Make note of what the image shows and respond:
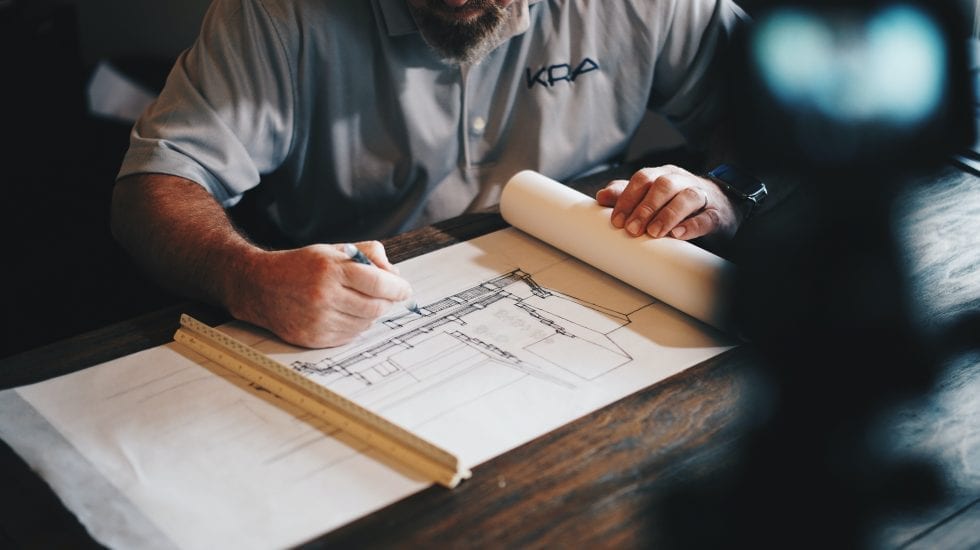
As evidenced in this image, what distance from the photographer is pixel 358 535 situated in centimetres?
73

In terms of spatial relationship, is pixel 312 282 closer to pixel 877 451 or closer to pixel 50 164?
pixel 877 451

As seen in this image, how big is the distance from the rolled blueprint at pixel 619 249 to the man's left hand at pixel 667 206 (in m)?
0.02

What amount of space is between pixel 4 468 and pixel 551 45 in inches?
41.9

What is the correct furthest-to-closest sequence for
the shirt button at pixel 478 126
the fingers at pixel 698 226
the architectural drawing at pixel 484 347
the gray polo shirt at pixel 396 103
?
the shirt button at pixel 478 126, the gray polo shirt at pixel 396 103, the fingers at pixel 698 226, the architectural drawing at pixel 484 347

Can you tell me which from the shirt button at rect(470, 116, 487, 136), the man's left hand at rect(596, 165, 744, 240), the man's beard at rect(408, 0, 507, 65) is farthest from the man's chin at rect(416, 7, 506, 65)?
the man's left hand at rect(596, 165, 744, 240)

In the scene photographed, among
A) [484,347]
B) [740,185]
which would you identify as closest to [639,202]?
[740,185]

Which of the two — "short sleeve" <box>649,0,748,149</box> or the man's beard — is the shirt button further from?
"short sleeve" <box>649,0,748,149</box>

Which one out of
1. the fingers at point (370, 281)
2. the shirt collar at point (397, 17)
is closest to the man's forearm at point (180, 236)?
the fingers at point (370, 281)

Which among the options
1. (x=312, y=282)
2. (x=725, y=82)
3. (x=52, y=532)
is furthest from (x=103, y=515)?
(x=725, y=82)

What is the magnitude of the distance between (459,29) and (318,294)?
21.5 inches

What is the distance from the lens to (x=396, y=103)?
4.70ft

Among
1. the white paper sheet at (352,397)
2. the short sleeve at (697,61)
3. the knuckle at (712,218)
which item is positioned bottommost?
the white paper sheet at (352,397)

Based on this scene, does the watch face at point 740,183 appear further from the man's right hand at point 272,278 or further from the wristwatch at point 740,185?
the man's right hand at point 272,278

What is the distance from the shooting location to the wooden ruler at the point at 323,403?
0.80 m
